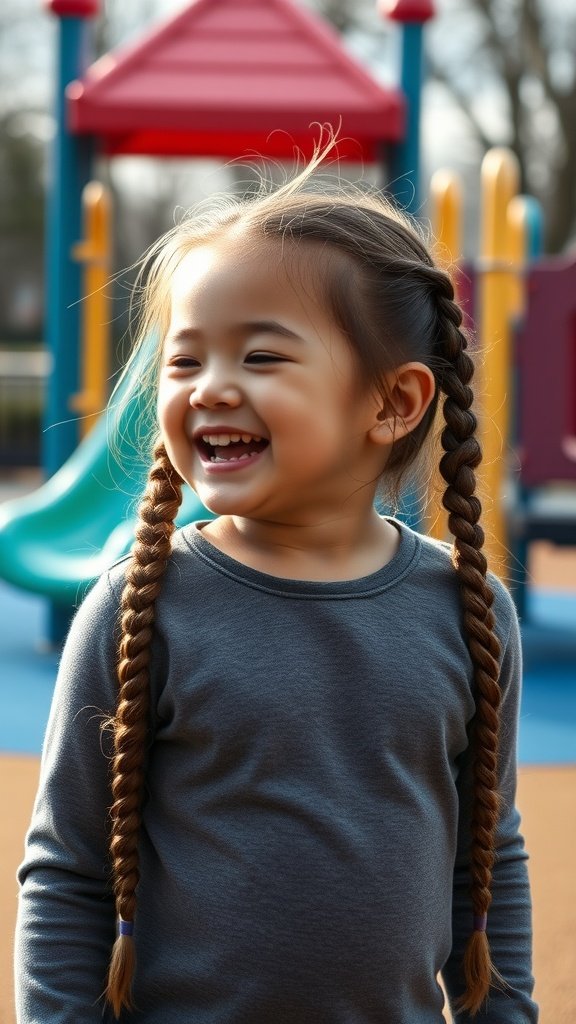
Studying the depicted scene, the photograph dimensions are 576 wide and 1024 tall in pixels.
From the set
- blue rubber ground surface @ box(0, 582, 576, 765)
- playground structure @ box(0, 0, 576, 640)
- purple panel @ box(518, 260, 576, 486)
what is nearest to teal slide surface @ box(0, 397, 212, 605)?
playground structure @ box(0, 0, 576, 640)

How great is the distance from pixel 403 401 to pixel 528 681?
430 cm

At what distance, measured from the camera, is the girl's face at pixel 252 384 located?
54.1 inches

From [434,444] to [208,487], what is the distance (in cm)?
34

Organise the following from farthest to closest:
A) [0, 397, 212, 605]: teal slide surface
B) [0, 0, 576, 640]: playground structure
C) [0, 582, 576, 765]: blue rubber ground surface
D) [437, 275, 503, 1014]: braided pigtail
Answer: [0, 0, 576, 640]: playground structure → [0, 397, 212, 605]: teal slide surface → [0, 582, 576, 765]: blue rubber ground surface → [437, 275, 503, 1014]: braided pigtail

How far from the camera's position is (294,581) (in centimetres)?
143

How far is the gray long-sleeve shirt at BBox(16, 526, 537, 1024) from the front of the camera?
1.35 meters

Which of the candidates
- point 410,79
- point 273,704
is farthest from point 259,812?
point 410,79

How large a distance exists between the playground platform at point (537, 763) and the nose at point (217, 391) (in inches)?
59.5

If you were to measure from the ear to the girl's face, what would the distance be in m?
0.05

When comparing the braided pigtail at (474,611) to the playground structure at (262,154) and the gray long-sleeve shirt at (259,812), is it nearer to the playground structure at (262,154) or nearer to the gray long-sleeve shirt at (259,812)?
the gray long-sleeve shirt at (259,812)

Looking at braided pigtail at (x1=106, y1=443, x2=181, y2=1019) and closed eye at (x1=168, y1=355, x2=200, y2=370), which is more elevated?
closed eye at (x1=168, y1=355, x2=200, y2=370)

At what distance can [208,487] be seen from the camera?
1394 mm

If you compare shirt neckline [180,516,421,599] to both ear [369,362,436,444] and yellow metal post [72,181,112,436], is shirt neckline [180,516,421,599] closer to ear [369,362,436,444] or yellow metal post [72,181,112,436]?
ear [369,362,436,444]

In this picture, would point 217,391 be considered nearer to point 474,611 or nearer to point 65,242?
point 474,611
